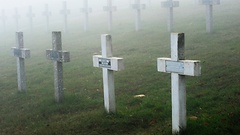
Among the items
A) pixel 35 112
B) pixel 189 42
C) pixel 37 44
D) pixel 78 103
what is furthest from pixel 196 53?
pixel 37 44

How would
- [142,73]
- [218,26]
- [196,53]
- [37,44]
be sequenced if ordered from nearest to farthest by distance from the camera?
[142,73] < [196,53] < [218,26] < [37,44]

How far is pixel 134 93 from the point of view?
12398mm

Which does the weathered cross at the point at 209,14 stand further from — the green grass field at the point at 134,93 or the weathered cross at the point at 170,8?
the weathered cross at the point at 170,8

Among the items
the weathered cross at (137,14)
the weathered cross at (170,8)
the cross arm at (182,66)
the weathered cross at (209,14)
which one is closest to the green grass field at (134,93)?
the weathered cross at (209,14)

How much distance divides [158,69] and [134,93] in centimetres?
360

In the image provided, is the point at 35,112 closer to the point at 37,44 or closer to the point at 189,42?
the point at 189,42

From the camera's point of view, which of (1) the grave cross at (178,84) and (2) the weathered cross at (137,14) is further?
(2) the weathered cross at (137,14)

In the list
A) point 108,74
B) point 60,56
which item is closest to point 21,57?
point 60,56

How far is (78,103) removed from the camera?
39.5 ft

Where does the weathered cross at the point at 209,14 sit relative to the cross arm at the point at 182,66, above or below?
above

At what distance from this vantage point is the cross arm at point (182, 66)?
800 cm

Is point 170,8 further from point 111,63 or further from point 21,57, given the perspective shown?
point 111,63

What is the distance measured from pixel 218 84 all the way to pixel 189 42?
858 centimetres

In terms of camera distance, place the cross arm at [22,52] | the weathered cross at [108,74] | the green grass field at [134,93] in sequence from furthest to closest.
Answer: the cross arm at [22,52], the weathered cross at [108,74], the green grass field at [134,93]
